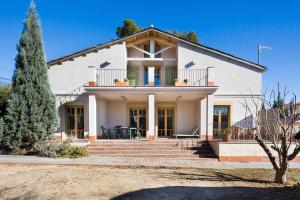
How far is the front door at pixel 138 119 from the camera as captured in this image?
52.5ft

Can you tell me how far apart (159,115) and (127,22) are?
18.2 m

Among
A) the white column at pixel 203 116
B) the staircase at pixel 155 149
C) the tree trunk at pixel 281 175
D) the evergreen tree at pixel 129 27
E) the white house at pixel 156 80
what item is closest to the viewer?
the tree trunk at pixel 281 175

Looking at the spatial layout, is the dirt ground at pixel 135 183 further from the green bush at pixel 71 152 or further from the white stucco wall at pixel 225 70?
the white stucco wall at pixel 225 70

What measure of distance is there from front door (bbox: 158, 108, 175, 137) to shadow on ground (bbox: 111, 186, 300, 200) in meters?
9.72

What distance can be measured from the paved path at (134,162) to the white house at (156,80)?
429 cm

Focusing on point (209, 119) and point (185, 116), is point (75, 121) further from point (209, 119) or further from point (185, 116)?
point (209, 119)

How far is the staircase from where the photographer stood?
1134 cm

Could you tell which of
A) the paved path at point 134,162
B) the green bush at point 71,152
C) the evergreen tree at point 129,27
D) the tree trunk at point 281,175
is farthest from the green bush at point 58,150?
the evergreen tree at point 129,27

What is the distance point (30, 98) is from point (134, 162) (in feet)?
22.6

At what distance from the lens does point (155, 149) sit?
39.0ft

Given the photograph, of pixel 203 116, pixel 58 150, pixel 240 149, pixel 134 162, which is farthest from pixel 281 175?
pixel 58 150

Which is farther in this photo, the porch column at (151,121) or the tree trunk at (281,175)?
the porch column at (151,121)

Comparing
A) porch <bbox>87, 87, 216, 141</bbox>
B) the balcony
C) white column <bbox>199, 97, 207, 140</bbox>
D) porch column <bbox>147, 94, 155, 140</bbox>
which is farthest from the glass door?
porch column <bbox>147, 94, 155, 140</bbox>

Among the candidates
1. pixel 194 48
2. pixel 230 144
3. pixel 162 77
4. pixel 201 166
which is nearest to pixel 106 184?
pixel 201 166
